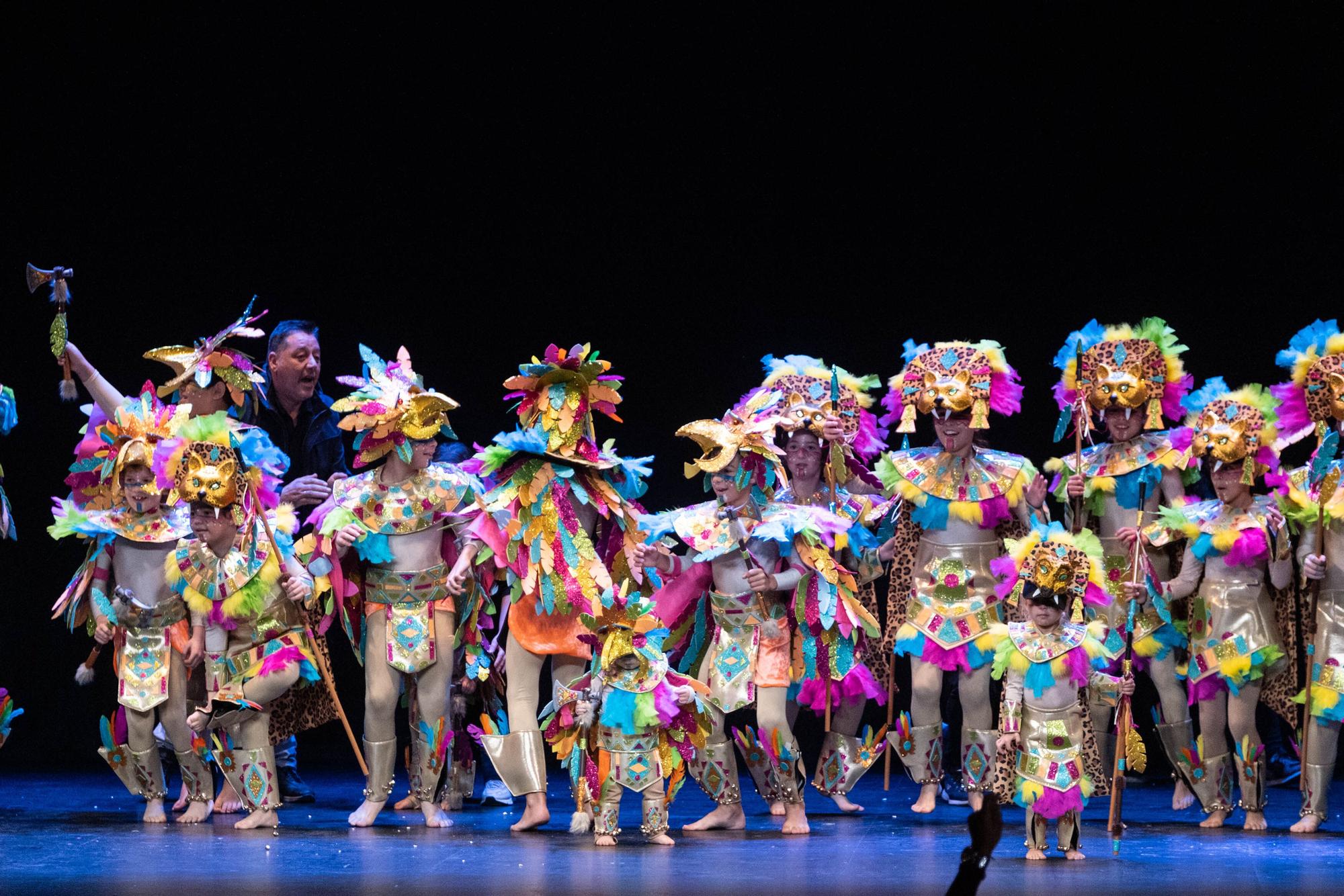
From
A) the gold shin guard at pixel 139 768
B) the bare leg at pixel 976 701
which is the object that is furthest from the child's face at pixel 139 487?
the bare leg at pixel 976 701

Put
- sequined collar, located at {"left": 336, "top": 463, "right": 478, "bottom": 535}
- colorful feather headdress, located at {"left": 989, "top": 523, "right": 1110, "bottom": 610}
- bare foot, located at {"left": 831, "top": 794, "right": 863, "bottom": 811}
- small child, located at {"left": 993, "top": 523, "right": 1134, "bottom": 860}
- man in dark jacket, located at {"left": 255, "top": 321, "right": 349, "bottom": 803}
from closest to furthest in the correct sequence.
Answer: small child, located at {"left": 993, "top": 523, "right": 1134, "bottom": 860}, colorful feather headdress, located at {"left": 989, "top": 523, "right": 1110, "bottom": 610}, sequined collar, located at {"left": 336, "top": 463, "right": 478, "bottom": 535}, bare foot, located at {"left": 831, "top": 794, "right": 863, "bottom": 811}, man in dark jacket, located at {"left": 255, "top": 321, "right": 349, "bottom": 803}

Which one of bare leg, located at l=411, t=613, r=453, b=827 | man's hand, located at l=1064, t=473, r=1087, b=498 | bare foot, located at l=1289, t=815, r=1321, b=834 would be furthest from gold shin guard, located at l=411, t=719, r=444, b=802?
bare foot, located at l=1289, t=815, r=1321, b=834

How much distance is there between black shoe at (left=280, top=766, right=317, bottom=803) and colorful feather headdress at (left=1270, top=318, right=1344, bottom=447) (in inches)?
141

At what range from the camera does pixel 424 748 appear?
589 cm

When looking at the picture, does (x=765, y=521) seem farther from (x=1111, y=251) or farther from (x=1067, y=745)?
(x=1111, y=251)

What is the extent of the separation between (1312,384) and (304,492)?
3389 mm

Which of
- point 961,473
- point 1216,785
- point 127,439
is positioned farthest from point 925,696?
point 127,439

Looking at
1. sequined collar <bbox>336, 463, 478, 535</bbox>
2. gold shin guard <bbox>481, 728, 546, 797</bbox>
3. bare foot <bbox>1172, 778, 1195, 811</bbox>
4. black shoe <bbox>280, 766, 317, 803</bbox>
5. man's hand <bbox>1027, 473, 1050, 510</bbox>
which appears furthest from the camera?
black shoe <bbox>280, 766, 317, 803</bbox>

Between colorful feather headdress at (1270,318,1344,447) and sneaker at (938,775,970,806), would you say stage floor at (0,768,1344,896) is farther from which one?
colorful feather headdress at (1270,318,1344,447)

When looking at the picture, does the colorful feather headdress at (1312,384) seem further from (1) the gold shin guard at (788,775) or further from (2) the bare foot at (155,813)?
(2) the bare foot at (155,813)

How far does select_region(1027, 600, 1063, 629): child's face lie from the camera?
16.8ft

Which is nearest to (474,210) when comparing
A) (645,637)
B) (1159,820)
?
(645,637)

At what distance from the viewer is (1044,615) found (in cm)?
513

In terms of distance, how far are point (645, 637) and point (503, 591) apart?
3.35 meters
